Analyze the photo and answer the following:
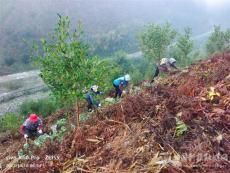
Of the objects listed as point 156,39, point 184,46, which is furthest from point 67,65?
point 184,46

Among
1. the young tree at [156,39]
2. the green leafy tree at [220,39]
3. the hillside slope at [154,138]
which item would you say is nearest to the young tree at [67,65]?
the hillside slope at [154,138]

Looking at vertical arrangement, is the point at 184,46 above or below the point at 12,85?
above

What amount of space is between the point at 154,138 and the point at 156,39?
1784cm

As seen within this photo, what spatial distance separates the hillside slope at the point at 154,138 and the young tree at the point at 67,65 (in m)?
0.99

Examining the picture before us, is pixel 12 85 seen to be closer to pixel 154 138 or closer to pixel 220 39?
pixel 220 39

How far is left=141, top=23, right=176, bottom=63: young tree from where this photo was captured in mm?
22875

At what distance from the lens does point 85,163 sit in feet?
19.0

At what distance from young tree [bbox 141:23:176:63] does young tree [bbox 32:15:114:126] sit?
15.2m

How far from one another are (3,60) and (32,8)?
21221 mm

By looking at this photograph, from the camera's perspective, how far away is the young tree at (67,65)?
785 cm

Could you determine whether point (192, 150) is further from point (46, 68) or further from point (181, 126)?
point (46, 68)

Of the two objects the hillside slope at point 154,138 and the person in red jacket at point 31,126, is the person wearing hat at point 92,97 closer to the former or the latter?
the person in red jacket at point 31,126

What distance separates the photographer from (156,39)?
23.0 m

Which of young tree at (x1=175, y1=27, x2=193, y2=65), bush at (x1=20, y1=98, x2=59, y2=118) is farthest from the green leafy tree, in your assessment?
bush at (x1=20, y1=98, x2=59, y2=118)
